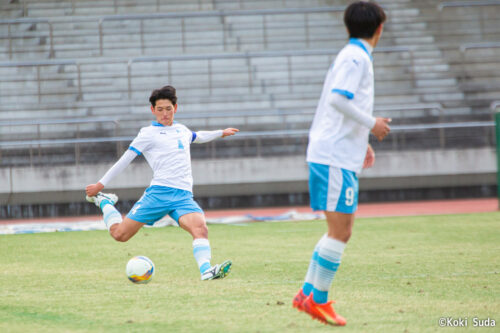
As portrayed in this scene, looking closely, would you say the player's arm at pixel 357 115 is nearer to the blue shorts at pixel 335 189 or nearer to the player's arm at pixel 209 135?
the blue shorts at pixel 335 189

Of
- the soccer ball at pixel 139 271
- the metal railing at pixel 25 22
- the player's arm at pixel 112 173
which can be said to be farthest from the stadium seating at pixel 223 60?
the soccer ball at pixel 139 271

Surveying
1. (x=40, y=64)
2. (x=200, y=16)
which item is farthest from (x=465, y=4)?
(x=40, y=64)

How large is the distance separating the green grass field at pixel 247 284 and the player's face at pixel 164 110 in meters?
1.59

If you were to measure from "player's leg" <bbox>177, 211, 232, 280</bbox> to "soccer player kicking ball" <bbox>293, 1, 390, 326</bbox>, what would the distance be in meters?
2.04

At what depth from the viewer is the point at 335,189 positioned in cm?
461

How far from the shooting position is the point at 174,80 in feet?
74.0

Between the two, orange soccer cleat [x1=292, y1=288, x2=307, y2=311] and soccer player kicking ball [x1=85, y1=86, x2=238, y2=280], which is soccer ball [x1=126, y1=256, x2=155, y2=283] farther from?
orange soccer cleat [x1=292, y1=288, x2=307, y2=311]

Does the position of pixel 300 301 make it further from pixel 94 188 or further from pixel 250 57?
pixel 250 57

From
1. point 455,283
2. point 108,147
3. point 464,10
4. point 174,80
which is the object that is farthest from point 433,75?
point 455,283

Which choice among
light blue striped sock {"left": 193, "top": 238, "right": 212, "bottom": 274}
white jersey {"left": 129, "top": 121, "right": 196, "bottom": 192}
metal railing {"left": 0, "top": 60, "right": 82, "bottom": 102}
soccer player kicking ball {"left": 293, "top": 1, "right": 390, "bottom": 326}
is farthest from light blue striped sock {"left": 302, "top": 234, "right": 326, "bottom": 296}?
metal railing {"left": 0, "top": 60, "right": 82, "bottom": 102}

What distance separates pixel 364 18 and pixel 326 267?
5.40 feet

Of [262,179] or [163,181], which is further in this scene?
[262,179]

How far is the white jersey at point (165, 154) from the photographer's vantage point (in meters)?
7.29

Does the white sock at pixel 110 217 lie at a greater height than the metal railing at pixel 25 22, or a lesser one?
lesser
